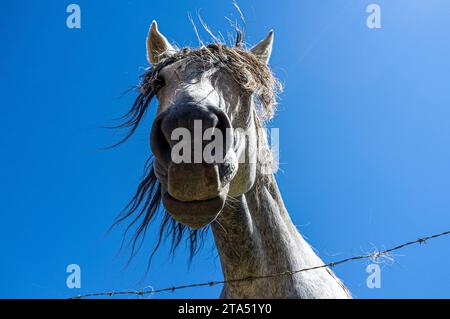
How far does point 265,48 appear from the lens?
4.52 m

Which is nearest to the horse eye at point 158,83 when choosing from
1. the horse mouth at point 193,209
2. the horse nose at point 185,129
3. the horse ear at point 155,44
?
the horse ear at point 155,44

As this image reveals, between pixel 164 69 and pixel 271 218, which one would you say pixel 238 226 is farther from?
pixel 164 69

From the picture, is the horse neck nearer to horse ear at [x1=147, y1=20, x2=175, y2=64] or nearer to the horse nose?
the horse nose

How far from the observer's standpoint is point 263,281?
3.56 metres

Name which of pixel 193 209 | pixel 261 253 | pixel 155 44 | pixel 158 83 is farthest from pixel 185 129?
pixel 155 44

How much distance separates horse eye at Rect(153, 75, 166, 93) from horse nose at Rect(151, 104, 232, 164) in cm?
103

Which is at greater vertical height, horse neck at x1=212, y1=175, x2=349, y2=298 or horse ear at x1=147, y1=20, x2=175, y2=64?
horse ear at x1=147, y1=20, x2=175, y2=64

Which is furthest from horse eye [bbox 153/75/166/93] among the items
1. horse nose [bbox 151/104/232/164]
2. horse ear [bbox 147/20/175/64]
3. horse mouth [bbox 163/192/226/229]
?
horse mouth [bbox 163/192/226/229]

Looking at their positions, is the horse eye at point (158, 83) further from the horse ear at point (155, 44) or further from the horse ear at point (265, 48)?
the horse ear at point (265, 48)

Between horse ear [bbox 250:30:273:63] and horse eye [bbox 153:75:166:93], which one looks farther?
horse ear [bbox 250:30:273:63]

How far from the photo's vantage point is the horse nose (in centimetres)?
273

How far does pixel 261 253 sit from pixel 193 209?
104 centimetres
